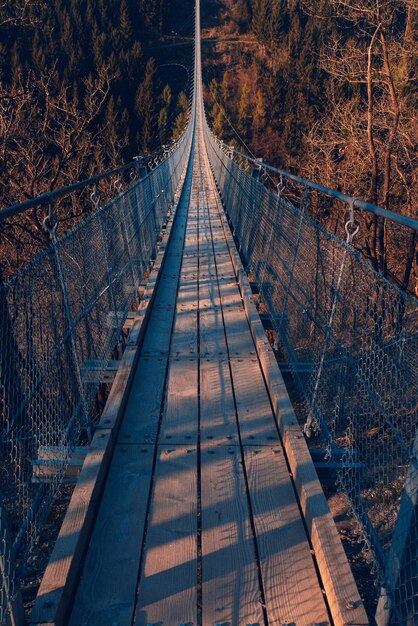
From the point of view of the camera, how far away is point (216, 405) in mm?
3410

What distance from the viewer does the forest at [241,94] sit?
10281mm

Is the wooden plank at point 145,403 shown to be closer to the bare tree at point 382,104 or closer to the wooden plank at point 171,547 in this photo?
the wooden plank at point 171,547

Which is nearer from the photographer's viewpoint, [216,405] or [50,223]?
[50,223]

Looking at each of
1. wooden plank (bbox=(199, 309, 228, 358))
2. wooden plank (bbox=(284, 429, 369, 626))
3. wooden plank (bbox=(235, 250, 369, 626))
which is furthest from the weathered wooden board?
wooden plank (bbox=(284, 429, 369, 626))

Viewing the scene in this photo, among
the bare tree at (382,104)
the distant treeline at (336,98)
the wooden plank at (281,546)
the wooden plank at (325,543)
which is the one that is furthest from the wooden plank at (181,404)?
the distant treeline at (336,98)

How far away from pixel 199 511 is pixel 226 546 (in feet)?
0.79

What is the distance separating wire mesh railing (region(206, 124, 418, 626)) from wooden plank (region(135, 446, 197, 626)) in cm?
66

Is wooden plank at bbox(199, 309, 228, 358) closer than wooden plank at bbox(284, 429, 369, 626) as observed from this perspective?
No

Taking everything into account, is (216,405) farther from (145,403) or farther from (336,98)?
(336,98)

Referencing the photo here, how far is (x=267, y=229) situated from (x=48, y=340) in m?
2.91

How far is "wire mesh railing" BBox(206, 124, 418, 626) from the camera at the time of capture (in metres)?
1.85

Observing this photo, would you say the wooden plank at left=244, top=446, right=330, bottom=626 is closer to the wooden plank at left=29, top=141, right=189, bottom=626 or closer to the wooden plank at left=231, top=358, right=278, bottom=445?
the wooden plank at left=231, top=358, right=278, bottom=445

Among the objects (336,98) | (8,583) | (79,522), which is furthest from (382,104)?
(8,583)

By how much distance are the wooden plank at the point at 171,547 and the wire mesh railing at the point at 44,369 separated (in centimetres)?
44
